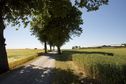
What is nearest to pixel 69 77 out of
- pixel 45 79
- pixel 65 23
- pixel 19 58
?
pixel 45 79

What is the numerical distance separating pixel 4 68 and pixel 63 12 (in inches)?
371

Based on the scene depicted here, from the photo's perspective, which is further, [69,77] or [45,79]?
[69,77]

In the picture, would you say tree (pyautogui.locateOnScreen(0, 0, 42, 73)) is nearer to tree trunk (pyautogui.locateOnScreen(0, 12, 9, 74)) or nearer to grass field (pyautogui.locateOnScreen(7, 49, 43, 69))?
tree trunk (pyautogui.locateOnScreen(0, 12, 9, 74))

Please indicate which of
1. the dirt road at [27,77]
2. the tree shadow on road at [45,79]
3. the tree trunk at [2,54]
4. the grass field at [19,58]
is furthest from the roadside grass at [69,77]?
the grass field at [19,58]

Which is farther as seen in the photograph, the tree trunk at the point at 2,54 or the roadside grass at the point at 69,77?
the tree trunk at the point at 2,54

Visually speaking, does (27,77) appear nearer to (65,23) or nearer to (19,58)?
(19,58)

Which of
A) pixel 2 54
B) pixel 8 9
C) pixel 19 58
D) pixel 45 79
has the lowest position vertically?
pixel 45 79

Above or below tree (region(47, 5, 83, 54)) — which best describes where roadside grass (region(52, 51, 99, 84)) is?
below

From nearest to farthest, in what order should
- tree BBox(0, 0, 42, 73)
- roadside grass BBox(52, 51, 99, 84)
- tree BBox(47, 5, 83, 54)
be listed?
1. roadside grass BBox(52, 51, 99, 84)
2. tree BBox(0, 0, 42, 73)
3. tree BBox(47, 5, 83, 54)

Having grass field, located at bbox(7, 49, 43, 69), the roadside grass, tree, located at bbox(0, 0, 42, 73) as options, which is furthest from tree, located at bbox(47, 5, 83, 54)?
the roadside grass

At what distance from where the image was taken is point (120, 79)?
1273 cm

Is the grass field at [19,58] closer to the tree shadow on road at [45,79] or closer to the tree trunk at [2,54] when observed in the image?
the tree trunk at [2,54]

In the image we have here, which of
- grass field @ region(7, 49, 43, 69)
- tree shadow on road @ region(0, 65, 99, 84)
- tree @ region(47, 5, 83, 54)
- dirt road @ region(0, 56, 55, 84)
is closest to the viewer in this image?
tree shadow on road @ region(0, 65, 99, 84)

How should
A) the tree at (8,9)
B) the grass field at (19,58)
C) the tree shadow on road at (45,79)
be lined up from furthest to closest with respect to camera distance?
the grass field at (19,58) → the tree at (8,9) → the tree shadow on road at (45,79)
